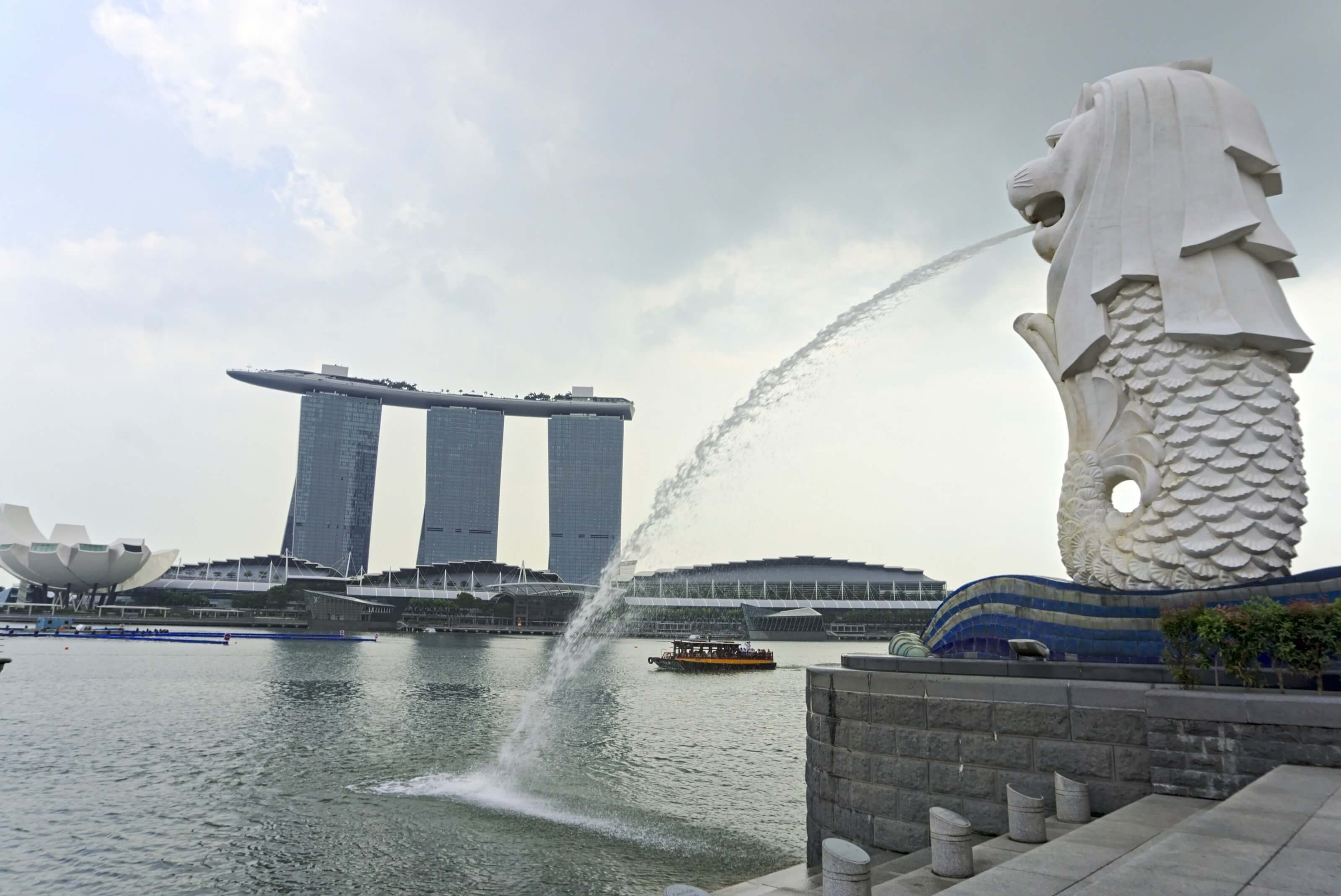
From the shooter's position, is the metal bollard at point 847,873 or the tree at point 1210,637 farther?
the tree at point 1210,637

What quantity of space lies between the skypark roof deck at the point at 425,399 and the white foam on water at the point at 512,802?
553ft

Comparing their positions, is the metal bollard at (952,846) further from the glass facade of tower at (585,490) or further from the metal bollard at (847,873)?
the glass facade of tower at (585,490)

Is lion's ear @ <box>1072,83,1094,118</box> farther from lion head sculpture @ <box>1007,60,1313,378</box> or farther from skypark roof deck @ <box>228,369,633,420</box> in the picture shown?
skypark roof deck @ <box>228,369,633,420</box>

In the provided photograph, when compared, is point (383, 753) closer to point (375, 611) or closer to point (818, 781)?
point (818, 781)

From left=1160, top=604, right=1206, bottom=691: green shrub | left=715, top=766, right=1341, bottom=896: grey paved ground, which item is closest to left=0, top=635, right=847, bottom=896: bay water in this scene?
left=715, top=766, right=1341, bottom=896: grey paved ground

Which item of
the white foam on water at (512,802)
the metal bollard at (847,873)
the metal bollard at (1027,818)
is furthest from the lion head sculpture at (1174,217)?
the metal bollard at (847,873)

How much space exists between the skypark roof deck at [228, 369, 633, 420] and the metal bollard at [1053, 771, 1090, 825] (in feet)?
588

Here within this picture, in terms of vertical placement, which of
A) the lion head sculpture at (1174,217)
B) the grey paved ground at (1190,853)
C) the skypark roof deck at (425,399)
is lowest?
the grey paved ground at (1190,853)

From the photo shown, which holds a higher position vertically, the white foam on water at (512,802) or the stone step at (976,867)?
the stone step at (976,867)

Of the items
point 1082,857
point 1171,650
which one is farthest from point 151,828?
point 1171,650

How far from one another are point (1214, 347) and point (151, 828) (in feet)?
64.7

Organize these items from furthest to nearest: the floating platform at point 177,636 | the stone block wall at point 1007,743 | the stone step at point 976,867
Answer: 1. the floating platform at point 177,636
2. the stone block wall at point 1007,743
3. the stone step at point 976,867

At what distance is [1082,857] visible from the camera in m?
6.23

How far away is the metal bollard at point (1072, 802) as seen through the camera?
338 inches
